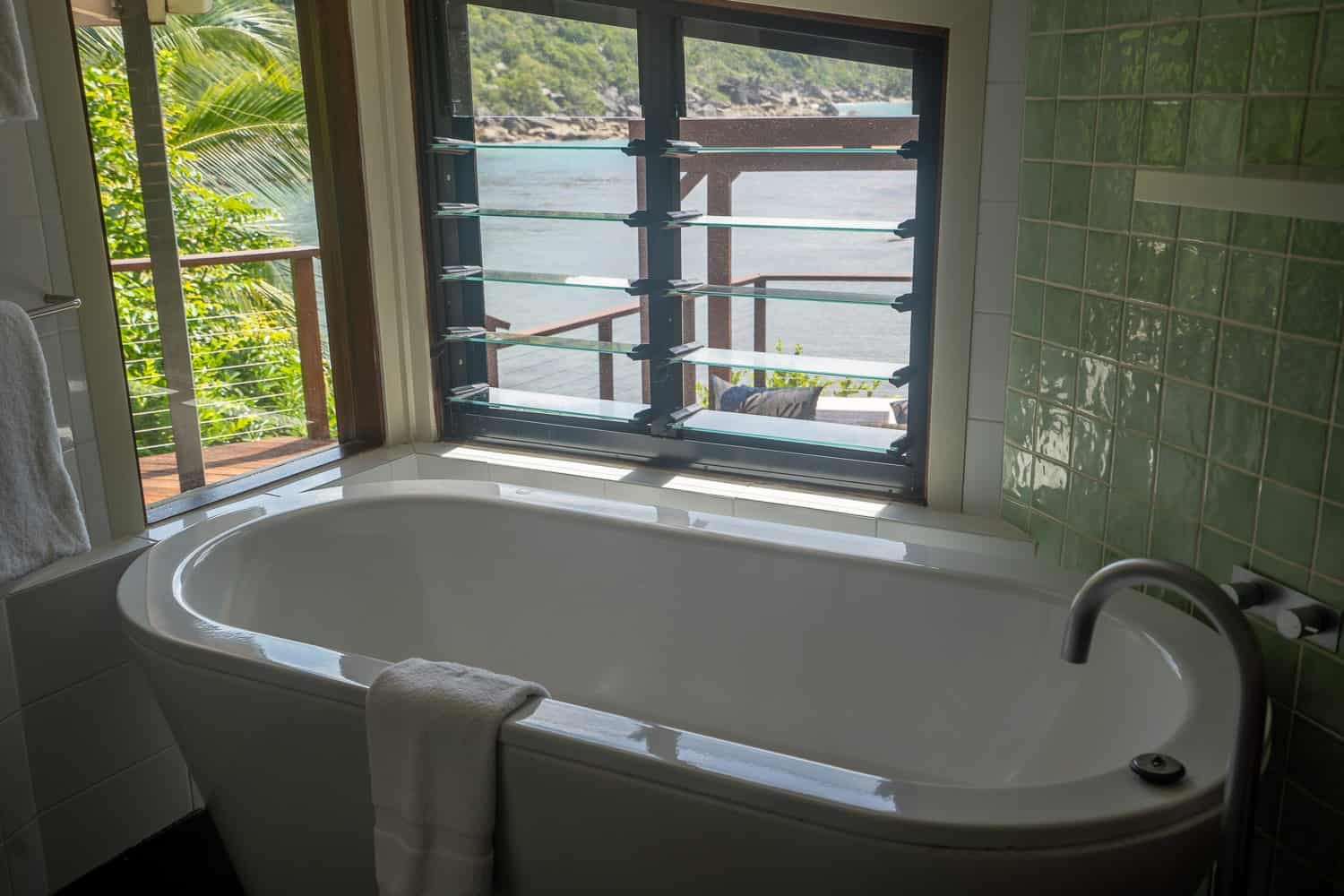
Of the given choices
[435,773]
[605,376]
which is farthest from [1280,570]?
[605,376]

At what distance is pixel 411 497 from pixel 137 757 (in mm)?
790

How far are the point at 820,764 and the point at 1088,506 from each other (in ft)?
3.25

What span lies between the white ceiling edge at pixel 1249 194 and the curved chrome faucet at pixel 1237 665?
0.46 metres

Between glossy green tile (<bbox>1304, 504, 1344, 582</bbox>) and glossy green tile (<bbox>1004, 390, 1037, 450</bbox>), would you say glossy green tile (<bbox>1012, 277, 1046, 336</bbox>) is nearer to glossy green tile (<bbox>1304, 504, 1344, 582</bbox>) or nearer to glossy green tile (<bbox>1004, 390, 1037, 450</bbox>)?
glossy green tile (<bbox>1004, 390, 1037, 450</bbox>)

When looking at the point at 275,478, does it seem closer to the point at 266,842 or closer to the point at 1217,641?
the point at 266,842

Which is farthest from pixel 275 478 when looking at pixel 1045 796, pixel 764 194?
→ pixel 1045 796

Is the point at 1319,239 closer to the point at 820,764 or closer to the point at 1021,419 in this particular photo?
the point at 1021,419

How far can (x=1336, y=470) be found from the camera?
1.72 m

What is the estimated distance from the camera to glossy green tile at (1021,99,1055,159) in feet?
7.41

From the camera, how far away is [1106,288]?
7.11 feet

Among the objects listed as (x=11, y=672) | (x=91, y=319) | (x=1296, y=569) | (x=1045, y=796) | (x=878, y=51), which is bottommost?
(x=11, y=672)

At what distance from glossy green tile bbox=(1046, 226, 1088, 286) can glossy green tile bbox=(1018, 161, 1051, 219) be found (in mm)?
53

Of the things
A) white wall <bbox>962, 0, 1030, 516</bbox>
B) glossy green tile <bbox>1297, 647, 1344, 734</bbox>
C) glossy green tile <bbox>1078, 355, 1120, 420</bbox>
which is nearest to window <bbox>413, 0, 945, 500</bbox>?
white wall <bbox>962, 0, 1030, 516</bbox>

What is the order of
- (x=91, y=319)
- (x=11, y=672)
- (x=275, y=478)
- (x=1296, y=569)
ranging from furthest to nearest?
1. (x=275, y=478)
2. (x=91, y=319)
3. (x=11, y=672)
4. (x=1296, y=569)
